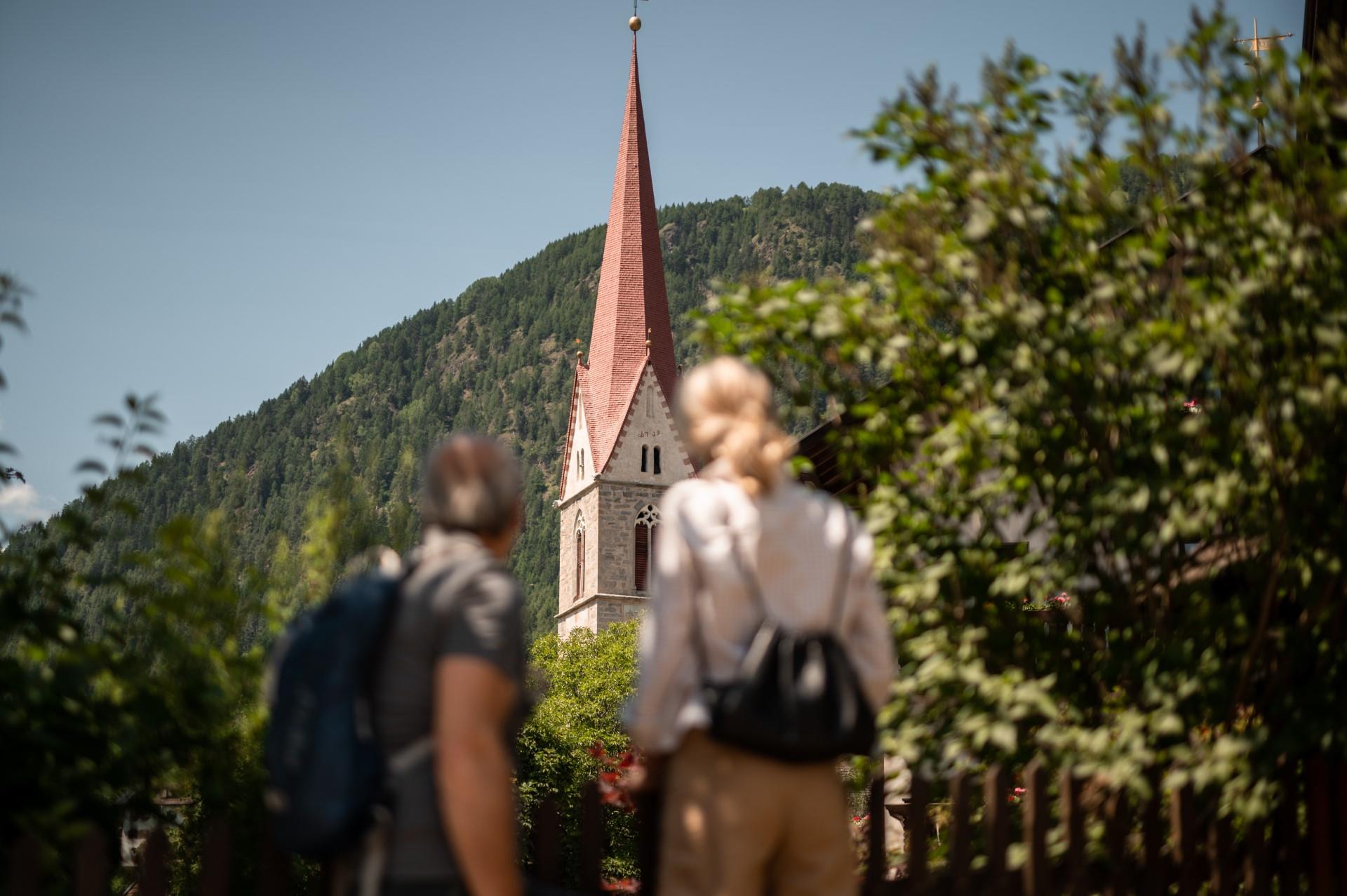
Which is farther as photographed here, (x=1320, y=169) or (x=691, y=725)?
(x=1320, y=169)

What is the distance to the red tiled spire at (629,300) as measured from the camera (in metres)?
58.3

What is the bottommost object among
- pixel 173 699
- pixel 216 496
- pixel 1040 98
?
pixel 173 699

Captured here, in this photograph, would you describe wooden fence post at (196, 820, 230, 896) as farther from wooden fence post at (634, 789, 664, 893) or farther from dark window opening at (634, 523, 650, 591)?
dark window opening at (634, 523, 650, 591)

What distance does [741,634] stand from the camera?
291 centimetres

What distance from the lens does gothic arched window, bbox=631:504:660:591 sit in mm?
59250

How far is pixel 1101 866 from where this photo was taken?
186 inches

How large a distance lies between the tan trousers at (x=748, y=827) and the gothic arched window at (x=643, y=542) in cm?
5585

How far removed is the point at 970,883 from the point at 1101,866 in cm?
76

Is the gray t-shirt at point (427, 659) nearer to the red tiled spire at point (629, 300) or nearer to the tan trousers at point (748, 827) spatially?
the tan trousers at point (748, 827)

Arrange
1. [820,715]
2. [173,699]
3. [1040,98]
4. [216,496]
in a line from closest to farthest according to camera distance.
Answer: [820,715], [173,699], [1040,98], [216,496]

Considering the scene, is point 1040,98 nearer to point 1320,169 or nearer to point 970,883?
point 1320,169

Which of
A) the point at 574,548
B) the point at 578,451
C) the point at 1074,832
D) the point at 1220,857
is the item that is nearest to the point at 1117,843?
the point at 1074,832

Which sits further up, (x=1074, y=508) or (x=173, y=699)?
(x=1074, y=508)

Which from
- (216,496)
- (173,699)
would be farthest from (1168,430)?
(216,496)
